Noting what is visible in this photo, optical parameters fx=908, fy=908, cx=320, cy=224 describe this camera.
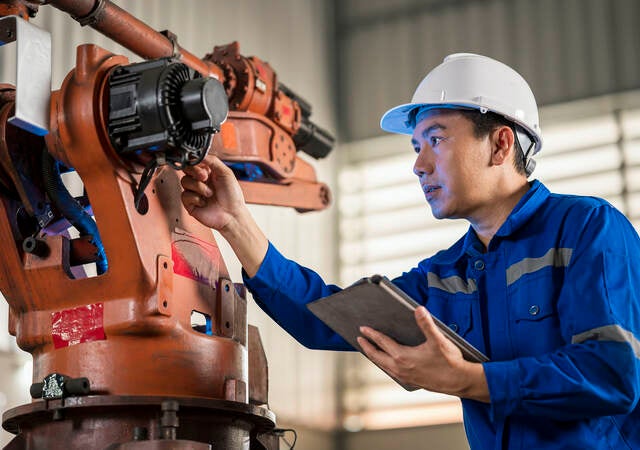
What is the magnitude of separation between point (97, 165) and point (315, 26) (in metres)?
5.41

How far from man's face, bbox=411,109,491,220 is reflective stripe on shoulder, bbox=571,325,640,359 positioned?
0.55 m

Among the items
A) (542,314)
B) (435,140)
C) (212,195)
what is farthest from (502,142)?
(212,195)

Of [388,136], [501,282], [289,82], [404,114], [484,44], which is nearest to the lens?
[501,282]

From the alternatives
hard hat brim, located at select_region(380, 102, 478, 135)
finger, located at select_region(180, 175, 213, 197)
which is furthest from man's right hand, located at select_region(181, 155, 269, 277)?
hard hat brim, located at select_region(380, 102, 478, 135)

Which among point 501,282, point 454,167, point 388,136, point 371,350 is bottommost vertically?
point 371,350

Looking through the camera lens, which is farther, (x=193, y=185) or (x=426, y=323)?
(x=193, y=185)

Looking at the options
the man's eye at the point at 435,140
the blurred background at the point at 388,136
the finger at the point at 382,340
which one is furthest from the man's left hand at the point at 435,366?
the blurred background at the point at 388,136

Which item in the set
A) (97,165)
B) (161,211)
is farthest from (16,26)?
(161,211)

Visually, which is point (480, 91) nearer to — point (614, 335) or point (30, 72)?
point (614, 335)

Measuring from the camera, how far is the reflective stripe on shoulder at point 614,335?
190 cm

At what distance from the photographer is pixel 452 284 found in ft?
7.79

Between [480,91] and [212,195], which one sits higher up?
[480,91]

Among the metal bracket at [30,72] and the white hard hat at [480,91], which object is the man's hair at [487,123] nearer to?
the white hard hat at [480,91]

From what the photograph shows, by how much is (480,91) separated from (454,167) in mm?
223
